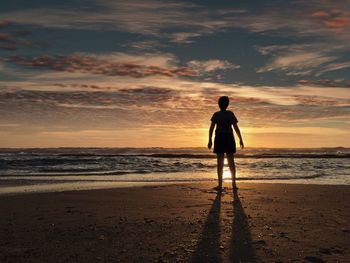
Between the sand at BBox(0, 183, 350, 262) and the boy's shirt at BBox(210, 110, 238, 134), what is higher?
the boy's shirt at BBox(210, 110, 238, 134)

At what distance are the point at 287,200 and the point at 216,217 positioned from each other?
104 inches

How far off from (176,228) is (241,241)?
→ 3.57ft

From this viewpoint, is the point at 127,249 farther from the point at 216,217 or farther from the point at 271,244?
the point at 216,217

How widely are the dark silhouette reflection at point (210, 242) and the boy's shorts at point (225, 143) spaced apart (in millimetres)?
3634

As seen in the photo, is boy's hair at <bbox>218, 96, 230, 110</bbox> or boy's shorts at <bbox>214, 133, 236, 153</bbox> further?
boy's hair at <bbox>218, 96, 230, 110</bbox>

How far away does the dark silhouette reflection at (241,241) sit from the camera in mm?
4328

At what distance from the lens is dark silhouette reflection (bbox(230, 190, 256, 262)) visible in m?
4.33

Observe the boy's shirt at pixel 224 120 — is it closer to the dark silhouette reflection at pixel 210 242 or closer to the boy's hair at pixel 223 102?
the boy's hair at pixel 223 102

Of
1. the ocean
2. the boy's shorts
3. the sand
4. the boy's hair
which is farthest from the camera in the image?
the ocean

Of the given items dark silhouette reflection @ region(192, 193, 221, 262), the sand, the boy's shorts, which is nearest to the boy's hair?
the boy's shorts

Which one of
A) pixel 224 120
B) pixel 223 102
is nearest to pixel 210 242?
pixel 224 120

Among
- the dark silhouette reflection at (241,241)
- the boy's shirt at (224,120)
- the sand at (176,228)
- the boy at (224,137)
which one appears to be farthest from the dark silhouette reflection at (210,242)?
the boy's shirt at (224,120)

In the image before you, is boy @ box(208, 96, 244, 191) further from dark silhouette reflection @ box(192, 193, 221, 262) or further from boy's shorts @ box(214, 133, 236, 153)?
dark silhouette reflection @ box(192, 193, 221, 262)

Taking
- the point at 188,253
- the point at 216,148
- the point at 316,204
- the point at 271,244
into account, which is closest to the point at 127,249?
the point at 188,253
